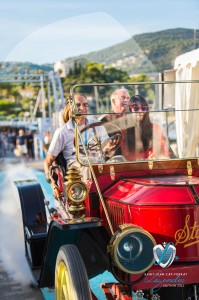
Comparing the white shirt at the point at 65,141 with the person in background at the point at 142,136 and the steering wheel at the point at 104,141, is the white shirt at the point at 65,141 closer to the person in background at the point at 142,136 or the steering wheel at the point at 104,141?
the steering wheel at the point at 104,141

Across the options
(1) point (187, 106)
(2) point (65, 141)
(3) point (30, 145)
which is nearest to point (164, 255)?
(2) point (65, 141)

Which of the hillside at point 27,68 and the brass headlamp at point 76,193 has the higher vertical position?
→ the hillside at point 27,68

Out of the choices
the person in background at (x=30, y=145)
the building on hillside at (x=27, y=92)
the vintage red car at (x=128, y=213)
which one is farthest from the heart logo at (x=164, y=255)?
the building on hillside at (x=27, y=92)

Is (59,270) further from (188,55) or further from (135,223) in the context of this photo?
(188,55)

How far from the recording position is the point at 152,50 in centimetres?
7500

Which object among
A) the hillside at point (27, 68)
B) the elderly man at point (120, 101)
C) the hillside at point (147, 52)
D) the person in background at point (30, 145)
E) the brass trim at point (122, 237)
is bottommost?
the person in background at point (30, 145)

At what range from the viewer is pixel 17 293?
5.14 metres

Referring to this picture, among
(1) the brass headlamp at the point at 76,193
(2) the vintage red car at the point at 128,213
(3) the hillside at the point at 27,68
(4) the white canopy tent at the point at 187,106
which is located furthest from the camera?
(3) the hillside at the point at 27,68

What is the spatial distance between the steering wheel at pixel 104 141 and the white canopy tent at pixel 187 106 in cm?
48

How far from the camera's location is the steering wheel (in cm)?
407

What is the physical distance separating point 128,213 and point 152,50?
2882 inches

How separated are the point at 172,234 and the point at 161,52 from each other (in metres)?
65.0

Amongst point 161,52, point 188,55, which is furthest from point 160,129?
point 161,52

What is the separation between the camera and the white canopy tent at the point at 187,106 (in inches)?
178
